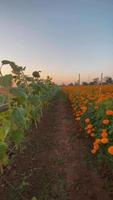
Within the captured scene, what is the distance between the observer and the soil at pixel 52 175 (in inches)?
160

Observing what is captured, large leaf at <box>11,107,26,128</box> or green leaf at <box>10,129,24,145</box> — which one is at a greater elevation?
large leaf at <box>11,107,26,128</box>

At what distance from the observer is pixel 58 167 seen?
514 cm

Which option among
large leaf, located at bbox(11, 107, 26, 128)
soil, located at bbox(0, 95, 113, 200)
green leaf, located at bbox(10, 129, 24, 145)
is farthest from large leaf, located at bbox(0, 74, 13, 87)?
soil, located at bbox(0, 95, 113, 200)

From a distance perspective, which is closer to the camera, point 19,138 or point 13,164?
point 19,138

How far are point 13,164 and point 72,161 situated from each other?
3.18ft

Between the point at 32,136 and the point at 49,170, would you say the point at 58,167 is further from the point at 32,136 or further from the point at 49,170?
the point at 32,136

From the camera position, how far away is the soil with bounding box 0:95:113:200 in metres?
4.07

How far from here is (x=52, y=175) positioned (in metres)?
4.75

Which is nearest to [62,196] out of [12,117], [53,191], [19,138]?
[53,191]

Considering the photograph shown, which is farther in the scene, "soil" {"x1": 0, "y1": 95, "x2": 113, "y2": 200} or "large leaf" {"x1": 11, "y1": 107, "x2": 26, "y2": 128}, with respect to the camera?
"large leaf" {"x1": 11, "y1": 107, "x2": 26, "y2": 128}

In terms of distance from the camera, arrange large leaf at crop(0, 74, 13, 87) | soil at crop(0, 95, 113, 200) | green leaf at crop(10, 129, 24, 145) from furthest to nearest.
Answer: large leaf at crop(0, 74, 13, 87) < green leaf at crop(10, 129, 24, 145) < soil at crop(0, 95, 113, 200)

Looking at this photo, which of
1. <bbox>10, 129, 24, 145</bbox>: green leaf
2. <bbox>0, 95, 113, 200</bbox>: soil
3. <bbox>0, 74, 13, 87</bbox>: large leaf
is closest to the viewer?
<bbox>0, 95, 113, 200</bbox>: soil

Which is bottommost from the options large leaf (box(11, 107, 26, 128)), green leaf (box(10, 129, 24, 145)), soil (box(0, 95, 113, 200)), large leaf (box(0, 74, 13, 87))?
soil (box(0, 95, 113, 200))

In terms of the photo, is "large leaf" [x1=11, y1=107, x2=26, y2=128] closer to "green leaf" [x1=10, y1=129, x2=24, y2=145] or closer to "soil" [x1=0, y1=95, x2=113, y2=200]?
"green leaf" [x1=10, y1=129, x2=24, y2=145]
